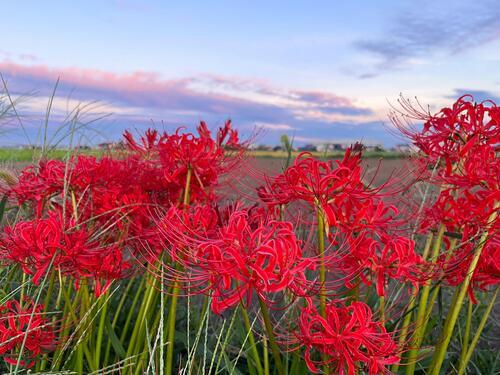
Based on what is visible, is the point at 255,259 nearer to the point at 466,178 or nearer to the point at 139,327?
the point at 466,178

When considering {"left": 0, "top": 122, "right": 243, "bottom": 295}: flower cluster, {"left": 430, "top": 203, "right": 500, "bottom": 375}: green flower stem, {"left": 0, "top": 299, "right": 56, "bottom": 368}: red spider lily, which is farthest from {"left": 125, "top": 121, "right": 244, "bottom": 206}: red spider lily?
{"left": 430, "top": 203, "right": 500, "bottom": 375}: green flower stem

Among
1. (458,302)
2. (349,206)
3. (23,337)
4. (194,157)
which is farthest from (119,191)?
(458,302)

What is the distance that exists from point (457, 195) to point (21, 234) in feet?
5.36

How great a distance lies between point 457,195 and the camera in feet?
7.63

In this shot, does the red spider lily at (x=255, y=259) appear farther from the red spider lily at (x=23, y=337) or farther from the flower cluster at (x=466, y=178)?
the red spider lily at (x=23, y=337)

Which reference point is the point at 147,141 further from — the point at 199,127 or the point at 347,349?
the point at 347,349

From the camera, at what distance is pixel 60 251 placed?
78.7 inches

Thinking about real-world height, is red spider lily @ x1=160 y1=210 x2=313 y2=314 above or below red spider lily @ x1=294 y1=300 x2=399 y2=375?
above

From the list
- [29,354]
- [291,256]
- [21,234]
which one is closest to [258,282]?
[291,256]

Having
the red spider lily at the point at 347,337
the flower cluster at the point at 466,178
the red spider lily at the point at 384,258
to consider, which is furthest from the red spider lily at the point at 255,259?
the flower cluster at the point at 466,178

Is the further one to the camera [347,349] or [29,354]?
[29,354]

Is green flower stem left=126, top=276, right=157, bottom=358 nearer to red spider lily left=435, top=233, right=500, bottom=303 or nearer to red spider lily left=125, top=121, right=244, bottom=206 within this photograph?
red spider lily left=125, top=121, right=244, bottom=206

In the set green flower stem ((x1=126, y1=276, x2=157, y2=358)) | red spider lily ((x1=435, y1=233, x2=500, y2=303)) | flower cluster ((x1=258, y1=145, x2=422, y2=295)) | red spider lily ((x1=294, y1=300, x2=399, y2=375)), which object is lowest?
green flower stem ((x1=126, y1=276, x2=157, y2=358))

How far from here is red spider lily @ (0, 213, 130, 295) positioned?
1959mm
